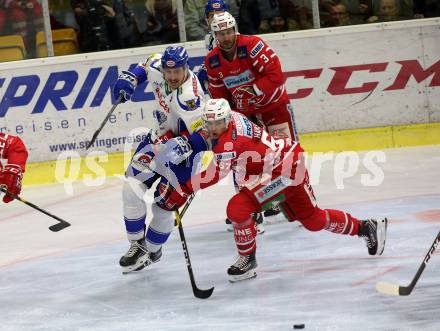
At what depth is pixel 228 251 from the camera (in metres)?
5.80

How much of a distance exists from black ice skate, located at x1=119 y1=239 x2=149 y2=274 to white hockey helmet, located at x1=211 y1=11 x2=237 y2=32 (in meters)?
1.32

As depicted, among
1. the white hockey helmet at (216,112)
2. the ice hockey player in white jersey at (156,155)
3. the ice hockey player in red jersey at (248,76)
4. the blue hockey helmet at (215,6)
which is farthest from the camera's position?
the blue hockey helmet at (215,6)

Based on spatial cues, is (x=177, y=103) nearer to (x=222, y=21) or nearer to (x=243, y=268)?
(x=222, y=21)

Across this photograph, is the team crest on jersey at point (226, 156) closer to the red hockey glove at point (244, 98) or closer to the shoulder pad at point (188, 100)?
the shoulder pad at point (188, 100)

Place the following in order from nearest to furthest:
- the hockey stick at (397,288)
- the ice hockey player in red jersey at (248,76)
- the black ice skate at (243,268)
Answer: the hockey stick at (397,288), the black ice skate at (243,268), the ice hockey player in red jersey at (248,76)

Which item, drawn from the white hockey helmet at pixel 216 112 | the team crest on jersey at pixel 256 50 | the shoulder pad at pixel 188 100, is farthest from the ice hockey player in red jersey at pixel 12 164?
the team crest on jersey at pixel 256 50

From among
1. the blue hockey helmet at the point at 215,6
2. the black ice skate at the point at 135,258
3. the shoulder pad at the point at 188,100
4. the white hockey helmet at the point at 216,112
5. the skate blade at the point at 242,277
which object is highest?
the blue hockey helmet at the point at 215,6

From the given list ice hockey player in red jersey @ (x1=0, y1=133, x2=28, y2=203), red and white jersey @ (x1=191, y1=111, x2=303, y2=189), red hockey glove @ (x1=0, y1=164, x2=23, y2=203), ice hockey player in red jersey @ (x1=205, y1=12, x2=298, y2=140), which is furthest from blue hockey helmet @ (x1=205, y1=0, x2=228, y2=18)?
red hockey glove @ (x1=0, y1=164, x2=23, y2=203)

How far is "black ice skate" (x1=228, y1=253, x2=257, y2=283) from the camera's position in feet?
16.6

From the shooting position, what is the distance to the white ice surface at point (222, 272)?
14.6 ft

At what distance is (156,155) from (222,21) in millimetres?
937

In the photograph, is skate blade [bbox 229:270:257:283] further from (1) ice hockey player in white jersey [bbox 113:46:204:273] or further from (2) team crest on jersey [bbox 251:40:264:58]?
(2) team crest on jersey [bbox 251:40:264:58]

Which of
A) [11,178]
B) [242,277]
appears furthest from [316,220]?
[11,178]

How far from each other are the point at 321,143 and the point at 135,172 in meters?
3.37
